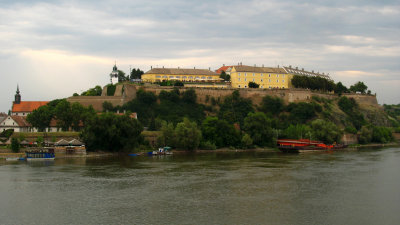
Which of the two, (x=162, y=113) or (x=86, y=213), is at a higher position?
(x=162, y=113)

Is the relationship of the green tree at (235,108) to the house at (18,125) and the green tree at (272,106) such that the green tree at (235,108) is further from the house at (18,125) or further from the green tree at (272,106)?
the house at (18,125)

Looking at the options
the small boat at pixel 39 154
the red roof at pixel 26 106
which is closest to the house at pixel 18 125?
the small boat at pixel 39 154

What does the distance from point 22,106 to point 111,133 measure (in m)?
23.8

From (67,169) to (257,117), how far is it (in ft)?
91.7

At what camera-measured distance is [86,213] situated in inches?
816

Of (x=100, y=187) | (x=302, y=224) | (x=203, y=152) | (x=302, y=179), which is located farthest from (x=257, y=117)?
(x=302, y=224)

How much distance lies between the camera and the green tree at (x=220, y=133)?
51.8m

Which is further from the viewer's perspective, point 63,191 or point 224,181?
point 224,181

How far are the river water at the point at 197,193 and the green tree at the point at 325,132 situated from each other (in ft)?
69.8

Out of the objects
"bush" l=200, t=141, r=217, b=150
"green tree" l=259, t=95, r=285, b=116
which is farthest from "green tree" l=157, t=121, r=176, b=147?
"green tree" l=259, t=95, r=285, b=116

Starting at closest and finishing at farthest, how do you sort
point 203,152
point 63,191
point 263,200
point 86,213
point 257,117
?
1. point 86,213
2. point 263,200
3. point 63,191
4. point 203,152
5. point 257,117

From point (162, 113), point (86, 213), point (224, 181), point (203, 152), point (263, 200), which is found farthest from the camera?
point (162, 113)

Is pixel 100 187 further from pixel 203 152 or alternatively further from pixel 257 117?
pixel 257 117

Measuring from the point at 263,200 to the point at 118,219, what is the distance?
7870 mm
